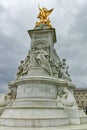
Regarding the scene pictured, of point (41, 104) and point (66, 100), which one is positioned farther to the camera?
point (66, 100)

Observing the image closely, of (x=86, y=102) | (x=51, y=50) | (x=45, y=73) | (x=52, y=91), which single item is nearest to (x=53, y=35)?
(x=51, y=50)

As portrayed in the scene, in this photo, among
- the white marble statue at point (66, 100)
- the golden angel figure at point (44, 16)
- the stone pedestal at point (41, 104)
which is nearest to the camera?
the stone pedestal at point (41, 104)

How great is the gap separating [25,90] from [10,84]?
162 inches

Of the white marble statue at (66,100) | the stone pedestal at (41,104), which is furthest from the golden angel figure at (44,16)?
the white marble statue at (66,100)

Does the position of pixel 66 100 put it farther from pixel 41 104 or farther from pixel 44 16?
pixel 44 16

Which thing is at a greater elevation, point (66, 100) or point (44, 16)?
point (44, 16)

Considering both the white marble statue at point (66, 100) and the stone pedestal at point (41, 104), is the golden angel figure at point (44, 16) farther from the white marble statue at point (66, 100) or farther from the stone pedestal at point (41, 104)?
the white marble statue at point (66, 100)

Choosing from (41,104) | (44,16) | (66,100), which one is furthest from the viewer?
(44,16)

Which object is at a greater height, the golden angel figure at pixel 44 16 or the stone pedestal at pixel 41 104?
the golden angel figure at pixel 44 16

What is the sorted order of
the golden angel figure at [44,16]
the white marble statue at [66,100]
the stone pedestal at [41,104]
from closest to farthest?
1. the stone pedestal at [41,104]
2. the white marble statue at [66,100]
3. the golden angel figure at [44,16]

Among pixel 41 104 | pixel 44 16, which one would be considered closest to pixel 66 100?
pixel 41 104

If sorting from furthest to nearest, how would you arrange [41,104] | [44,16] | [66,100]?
[44,16] → [66,100] → [41,104]

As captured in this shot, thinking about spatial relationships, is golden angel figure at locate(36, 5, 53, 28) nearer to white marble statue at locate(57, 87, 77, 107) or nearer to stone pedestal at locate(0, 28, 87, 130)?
stone pedestal at locate(0, 28, 87, 130)

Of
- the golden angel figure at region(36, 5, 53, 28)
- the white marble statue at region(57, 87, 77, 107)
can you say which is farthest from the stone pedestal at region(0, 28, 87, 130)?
the golden angel figure at region(36, 5, 53, 28)
